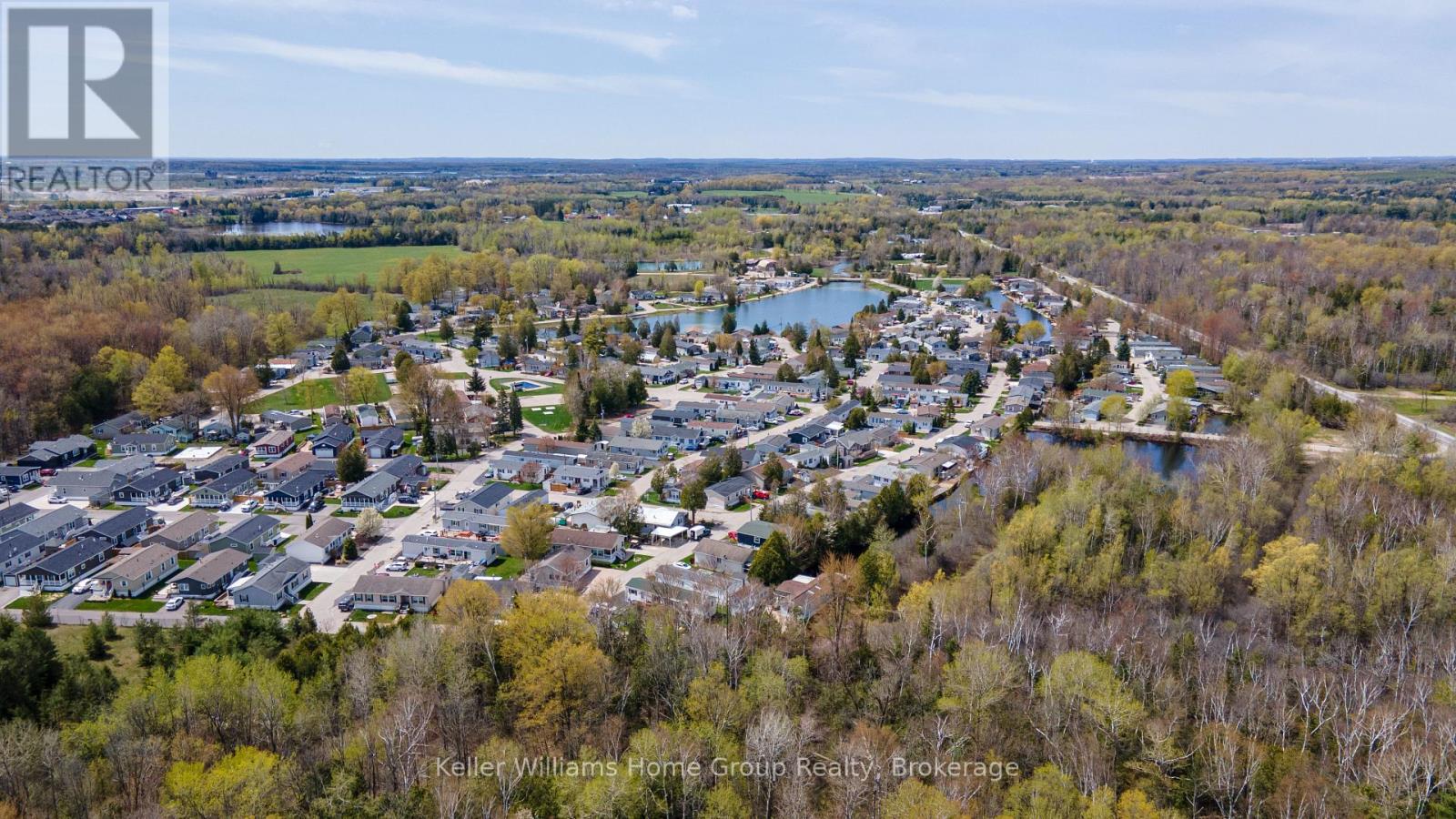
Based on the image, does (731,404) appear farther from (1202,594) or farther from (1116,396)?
(1202,594)

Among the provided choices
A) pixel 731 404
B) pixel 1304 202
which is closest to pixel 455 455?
pixel 731 404

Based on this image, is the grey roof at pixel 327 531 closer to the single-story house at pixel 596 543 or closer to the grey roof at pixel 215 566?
the grey roof at pixel 215 566

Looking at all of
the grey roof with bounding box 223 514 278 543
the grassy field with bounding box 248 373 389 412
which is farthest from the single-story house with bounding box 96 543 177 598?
the grassy field with bounding box 248 373 389 412

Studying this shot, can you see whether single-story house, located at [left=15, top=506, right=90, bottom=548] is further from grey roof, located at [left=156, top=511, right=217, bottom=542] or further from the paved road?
the paved road

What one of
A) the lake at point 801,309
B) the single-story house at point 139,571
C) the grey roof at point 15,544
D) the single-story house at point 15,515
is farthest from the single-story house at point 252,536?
the lake at point 801,309

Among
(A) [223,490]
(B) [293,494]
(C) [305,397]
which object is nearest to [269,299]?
(C) [305,397]

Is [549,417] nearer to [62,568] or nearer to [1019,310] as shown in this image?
[62,568]
